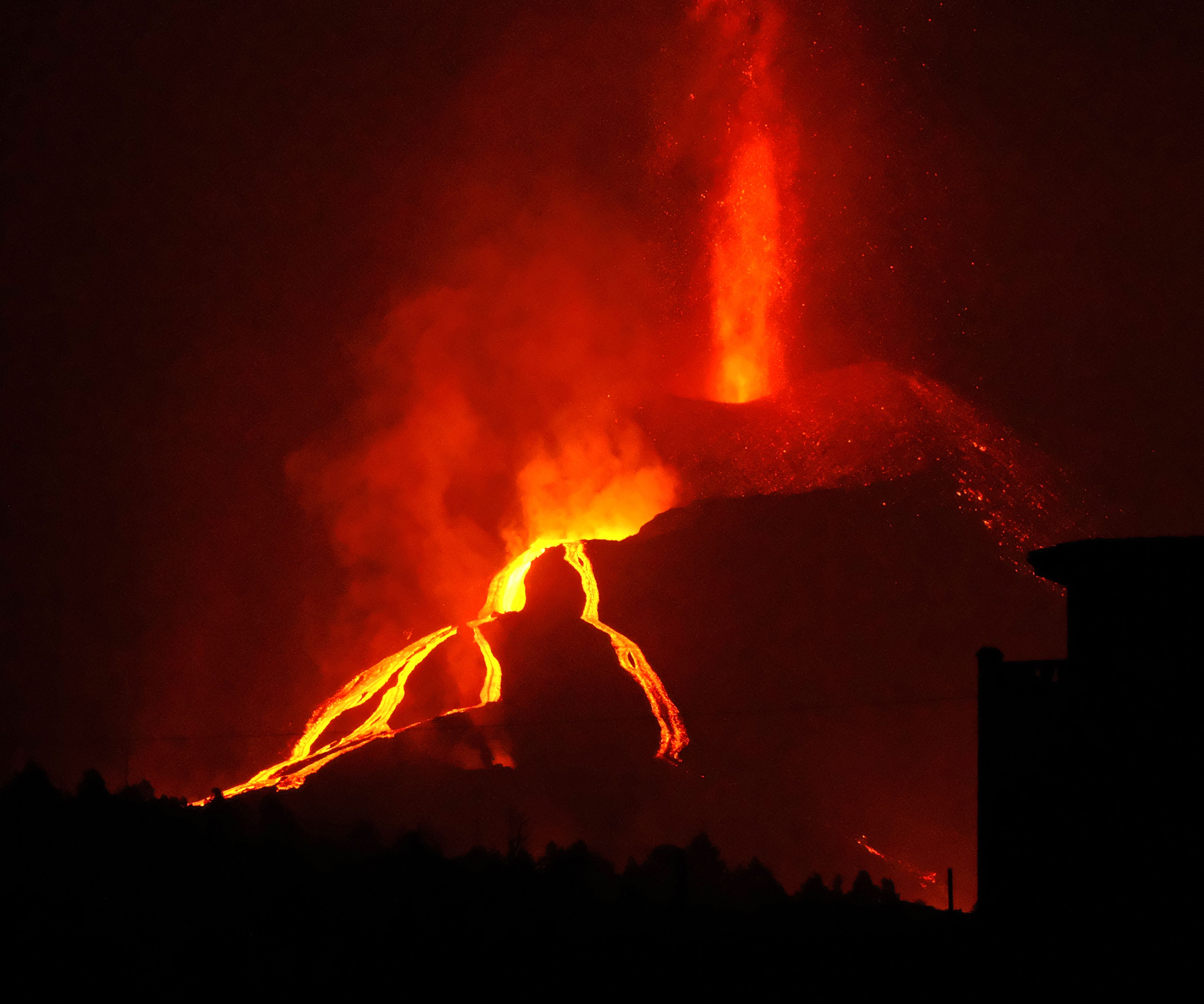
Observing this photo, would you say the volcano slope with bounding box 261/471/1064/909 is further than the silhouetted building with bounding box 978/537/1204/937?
Yes

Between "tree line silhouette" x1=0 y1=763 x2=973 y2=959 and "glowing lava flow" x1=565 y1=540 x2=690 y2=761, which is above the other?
"glowing lava flow" x1=565 y1=540 x2=690 y2=761

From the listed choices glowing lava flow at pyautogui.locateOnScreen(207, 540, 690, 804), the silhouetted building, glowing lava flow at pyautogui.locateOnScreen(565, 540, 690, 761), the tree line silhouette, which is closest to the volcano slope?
glowing lava flow at pyautogui.locateOnScreen(565, 540, 690, 761)

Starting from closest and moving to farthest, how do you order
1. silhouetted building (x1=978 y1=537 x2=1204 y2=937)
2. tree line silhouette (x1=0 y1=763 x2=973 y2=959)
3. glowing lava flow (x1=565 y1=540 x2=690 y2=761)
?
silhouetted building (x1=978 y1=537 x2=1204 y2=937), tree line silhouette (x1=0 y1=763 x2=973 y2=959), glowing lava flow (x1=565 y1=540 x2=690 y2=761)

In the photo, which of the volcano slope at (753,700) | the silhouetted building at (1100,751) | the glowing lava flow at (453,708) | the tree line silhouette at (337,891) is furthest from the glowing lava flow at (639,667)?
the silhouetted building at (1100,751)

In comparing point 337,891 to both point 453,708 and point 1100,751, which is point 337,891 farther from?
point 453,708

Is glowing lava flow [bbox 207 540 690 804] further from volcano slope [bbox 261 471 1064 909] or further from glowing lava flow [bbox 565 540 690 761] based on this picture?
volcano slope [bbox 261 471 1064 909]

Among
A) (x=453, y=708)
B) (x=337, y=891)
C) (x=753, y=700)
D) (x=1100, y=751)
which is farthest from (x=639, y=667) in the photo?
(x=1100, y=751)
